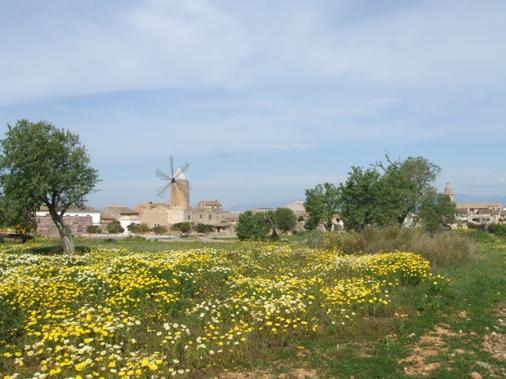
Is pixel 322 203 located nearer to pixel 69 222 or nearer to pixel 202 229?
pixel 202 229

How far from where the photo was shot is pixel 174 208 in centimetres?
9506

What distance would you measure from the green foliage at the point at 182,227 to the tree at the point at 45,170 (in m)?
58.7

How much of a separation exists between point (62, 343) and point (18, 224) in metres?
19.6

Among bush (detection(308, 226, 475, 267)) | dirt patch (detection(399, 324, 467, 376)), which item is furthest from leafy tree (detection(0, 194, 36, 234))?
dirt patch (detection(399, 324, 467, 376))

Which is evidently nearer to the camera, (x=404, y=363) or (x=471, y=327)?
(x=404, y=363)

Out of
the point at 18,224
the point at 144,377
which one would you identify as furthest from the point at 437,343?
the point at 18,224

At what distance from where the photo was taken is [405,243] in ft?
71.5

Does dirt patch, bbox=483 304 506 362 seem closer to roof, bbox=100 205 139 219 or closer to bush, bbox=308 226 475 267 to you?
bush, bbox=308 226 475 267

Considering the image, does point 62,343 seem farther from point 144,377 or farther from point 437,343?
point 437,343

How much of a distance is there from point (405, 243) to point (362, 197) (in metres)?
16.9

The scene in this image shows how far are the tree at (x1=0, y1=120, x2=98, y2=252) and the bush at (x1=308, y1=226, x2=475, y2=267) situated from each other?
1264 centimetres

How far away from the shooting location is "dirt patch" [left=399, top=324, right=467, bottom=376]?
24.7ft

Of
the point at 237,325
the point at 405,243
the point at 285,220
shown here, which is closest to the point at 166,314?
the point at 237,325

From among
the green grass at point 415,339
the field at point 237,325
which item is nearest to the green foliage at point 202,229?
the field at point 237,325
